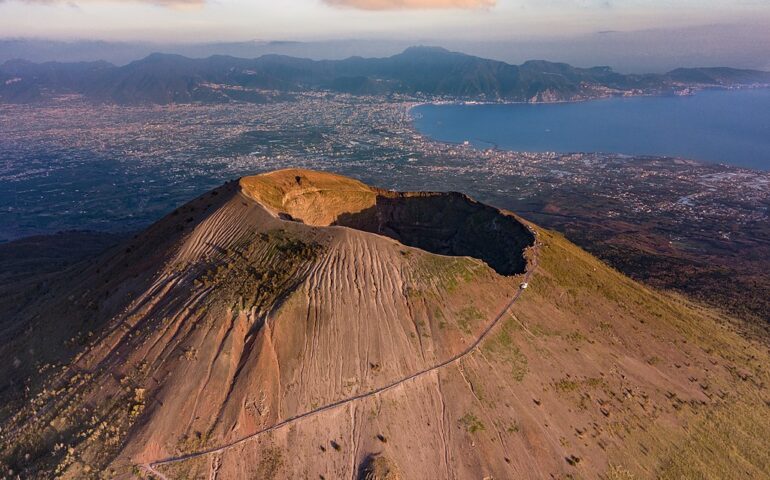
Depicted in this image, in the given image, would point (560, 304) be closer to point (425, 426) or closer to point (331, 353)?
point (425, 426)

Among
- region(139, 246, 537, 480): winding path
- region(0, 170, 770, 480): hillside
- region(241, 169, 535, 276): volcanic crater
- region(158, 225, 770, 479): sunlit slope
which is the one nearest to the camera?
region(139, 246, 537, 480): winding path

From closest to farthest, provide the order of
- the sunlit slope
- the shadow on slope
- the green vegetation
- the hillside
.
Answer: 1. the hillside
2. the sunlit slope
3. the green vegetation
4. the shadow on slope

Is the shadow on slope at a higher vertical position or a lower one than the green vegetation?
lower

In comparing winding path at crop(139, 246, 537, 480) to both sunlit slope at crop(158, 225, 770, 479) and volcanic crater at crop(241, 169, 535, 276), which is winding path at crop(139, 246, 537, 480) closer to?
sunlit slope at crop(158, 225, 770, 479)

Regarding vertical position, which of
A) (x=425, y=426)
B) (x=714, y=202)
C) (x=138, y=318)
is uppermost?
(x=138, y=318)

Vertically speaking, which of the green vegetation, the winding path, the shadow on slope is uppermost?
the green vegetation

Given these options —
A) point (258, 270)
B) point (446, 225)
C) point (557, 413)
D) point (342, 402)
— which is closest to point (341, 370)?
point (342, 402)

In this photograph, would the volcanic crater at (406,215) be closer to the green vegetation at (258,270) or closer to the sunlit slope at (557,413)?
Answer: the sunlit slope at (557,413)

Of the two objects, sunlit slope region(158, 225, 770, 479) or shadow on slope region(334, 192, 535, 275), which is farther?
shadow on slope region(334, 192, 535, 275)

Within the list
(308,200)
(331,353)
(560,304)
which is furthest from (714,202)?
(331,353)

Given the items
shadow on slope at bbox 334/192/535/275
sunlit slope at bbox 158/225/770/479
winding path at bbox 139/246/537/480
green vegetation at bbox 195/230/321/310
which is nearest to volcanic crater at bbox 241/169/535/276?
shadow on slope at bbox 334/192/535/275
